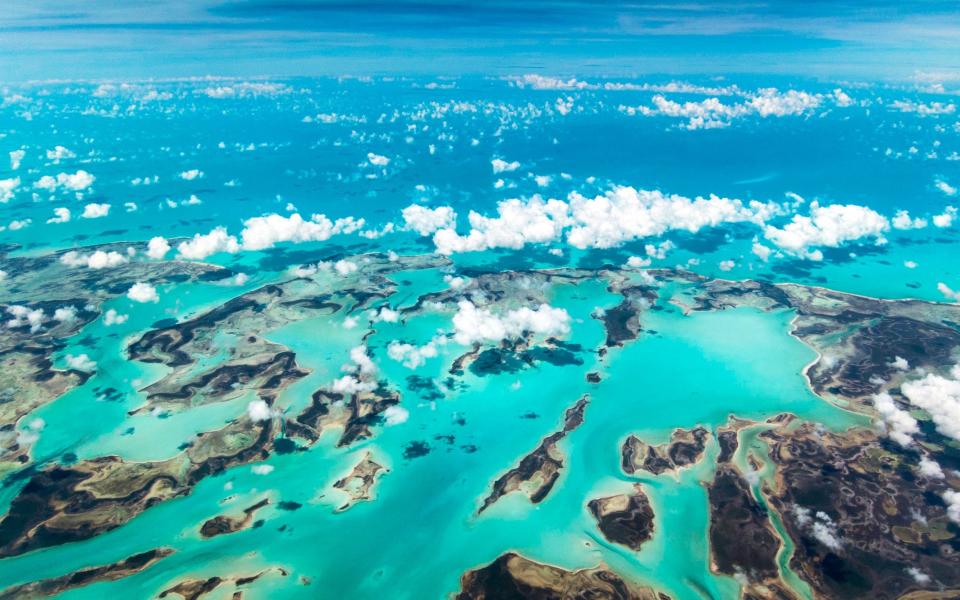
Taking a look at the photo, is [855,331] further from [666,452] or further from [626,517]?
[626,517]

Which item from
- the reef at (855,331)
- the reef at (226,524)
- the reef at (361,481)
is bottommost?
the reef at (361,481)

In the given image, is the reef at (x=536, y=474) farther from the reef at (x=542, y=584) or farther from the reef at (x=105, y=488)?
the reef at (x=105, y=488)

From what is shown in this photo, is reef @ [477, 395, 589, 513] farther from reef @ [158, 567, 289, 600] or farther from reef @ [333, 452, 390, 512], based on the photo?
reef @ [158, 567, 289, 600]

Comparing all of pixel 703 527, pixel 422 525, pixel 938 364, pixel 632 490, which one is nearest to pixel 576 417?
pixel 632 490

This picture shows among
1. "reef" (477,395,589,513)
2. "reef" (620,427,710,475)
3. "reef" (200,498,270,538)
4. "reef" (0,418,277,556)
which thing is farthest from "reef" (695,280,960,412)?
"reef" (0,418,277,556)

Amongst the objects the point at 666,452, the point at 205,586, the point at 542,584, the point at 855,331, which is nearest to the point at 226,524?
the point at 205,586

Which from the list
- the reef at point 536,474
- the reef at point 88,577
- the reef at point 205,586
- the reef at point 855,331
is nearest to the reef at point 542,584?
the reef at point 536,474
